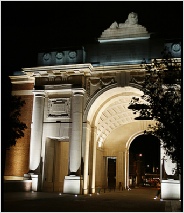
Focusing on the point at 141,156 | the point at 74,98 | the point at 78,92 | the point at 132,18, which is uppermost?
the point at 132,18

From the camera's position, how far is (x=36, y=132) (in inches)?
1027

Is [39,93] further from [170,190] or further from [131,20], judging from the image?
[170,190]

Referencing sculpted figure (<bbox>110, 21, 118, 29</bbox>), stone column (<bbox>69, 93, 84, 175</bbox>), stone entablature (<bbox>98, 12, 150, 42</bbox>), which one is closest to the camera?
stone column (<bbox>69, 93, 84, 175</bbox>)

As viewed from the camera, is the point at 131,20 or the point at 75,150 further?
the point at 131,20

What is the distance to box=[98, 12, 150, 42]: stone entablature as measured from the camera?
1038 inches

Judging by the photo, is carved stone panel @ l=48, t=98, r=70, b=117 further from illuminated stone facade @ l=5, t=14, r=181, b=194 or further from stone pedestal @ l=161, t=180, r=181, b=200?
stone pedestal @ l=161, t=180, r=181, b=200

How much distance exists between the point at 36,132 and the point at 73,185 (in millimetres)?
4975

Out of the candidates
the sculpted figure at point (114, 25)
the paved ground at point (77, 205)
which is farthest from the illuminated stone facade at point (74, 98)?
the paved ground at point (77, 205)

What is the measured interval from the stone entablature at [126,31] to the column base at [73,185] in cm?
1087

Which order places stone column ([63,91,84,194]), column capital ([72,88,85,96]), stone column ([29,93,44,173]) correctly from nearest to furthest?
1. stone column ([63,91,84,194])
2. stone column ([29,93,44,173])
3. column capital ([72,88,85,96])

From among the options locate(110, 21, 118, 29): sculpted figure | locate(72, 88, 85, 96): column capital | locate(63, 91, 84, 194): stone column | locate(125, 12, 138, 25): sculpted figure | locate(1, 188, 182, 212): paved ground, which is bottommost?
locate(1, 188, 182, 212): paved ground

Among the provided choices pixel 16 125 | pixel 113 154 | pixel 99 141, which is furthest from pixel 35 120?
pixel 113 154

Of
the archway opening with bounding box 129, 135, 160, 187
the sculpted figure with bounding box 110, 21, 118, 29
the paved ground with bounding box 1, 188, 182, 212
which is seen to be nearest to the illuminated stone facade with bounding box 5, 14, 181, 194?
the sculpted figure with bounding box 110, 21, 118, 29

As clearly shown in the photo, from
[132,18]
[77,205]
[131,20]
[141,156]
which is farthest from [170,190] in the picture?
[141,156]
